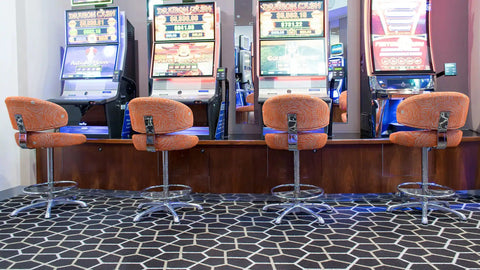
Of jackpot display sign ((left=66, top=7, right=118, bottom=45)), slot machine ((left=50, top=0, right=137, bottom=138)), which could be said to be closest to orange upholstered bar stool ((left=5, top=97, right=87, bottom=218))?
slot machine ((left=50, top=0, right=137, bottom=138))

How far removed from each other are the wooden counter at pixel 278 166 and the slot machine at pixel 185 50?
779mm

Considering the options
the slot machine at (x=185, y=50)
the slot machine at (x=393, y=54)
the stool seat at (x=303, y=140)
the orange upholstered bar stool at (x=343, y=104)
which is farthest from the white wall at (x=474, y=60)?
the slot machine at (x=185, y=50)

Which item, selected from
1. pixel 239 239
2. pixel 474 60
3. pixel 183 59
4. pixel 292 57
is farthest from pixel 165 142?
pixel 474 60

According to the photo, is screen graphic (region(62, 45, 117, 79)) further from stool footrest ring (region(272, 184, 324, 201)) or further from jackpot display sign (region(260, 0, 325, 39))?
stool footrest ring (region(272, 184, 324, 201))

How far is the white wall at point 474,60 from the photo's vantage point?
4270 millimetres

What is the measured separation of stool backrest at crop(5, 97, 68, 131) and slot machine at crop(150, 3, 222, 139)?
4.33ft

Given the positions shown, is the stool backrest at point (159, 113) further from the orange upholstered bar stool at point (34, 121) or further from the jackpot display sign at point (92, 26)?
the jackpot display sign at point (92, 26)

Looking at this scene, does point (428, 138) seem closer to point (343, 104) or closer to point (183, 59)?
point (343, 104)

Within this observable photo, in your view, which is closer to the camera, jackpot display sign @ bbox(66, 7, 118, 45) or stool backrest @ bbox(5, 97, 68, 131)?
stool backrest @ bbox(5, 97, 68, 131)

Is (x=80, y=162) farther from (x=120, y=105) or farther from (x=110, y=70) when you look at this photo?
(x=110, y=70)

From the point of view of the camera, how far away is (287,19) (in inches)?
163

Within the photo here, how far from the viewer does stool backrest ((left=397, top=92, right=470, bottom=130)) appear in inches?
107

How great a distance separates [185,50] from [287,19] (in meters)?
1.23

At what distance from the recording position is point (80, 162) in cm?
418
